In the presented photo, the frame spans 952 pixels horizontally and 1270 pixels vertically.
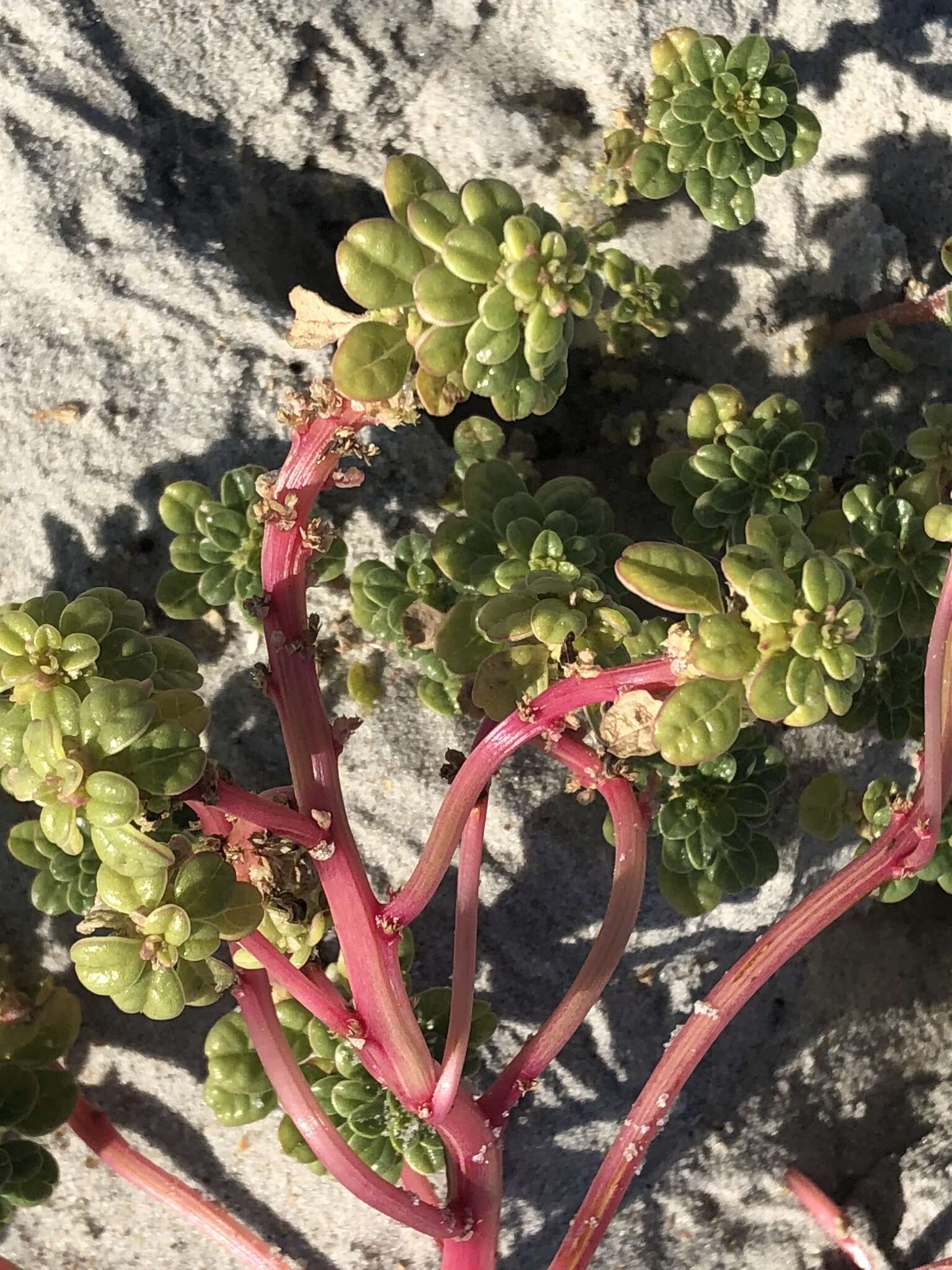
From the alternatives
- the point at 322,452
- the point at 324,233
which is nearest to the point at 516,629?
the point at 322,452

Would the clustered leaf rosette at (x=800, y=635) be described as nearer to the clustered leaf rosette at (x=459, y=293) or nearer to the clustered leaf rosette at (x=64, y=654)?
the clustered leaf rosette at (x=459, y=293)

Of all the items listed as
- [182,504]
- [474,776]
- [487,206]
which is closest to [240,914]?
[474,776]

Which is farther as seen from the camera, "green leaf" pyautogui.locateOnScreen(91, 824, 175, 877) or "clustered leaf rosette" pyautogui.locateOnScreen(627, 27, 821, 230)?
"clustered leaf rosette" pyautogui.locateOnScreen(627, 27, 821, 230)

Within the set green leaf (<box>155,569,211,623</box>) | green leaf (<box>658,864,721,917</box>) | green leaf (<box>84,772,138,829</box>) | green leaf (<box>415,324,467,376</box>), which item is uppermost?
green leaf (<box>415,324,467,376</box>)

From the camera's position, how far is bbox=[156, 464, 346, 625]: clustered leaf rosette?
2.06m

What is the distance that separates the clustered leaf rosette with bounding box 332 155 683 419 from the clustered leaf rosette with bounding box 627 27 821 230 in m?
0.80

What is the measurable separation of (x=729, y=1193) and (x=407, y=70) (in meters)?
2.66

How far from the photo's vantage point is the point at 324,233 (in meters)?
2.50

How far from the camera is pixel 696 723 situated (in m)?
1.48

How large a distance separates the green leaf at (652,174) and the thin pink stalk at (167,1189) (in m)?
2.21

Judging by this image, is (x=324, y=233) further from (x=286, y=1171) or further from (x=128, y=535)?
(x=286, y=1171)

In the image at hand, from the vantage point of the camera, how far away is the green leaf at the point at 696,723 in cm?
148

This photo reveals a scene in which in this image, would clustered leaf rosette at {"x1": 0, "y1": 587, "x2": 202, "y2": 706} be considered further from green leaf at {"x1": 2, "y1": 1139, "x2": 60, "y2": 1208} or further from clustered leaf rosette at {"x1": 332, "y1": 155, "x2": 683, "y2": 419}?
green leaf at {"x1": 2, "y1": 1139, "x2": 60, "y2": 1208}

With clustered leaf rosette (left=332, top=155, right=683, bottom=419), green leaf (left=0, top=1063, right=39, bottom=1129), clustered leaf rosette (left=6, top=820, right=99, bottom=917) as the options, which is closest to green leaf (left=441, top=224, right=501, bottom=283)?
clustered leaf rosette (left=332, top=155, right=683, bottom=419)
